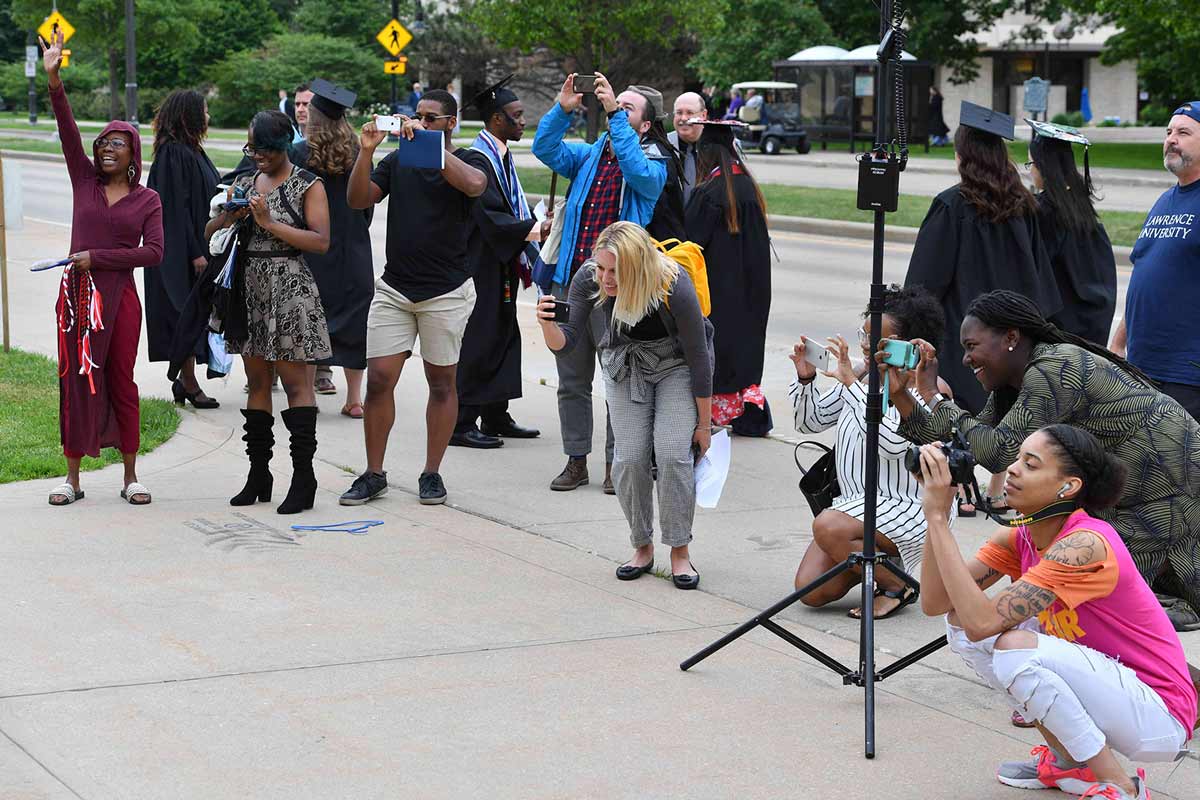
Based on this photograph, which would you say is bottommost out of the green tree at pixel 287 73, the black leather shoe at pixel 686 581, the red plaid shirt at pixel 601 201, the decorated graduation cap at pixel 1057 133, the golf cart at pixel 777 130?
the black leather shoe at pixel 686 581

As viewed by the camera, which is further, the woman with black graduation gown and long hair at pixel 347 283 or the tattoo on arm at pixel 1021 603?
the woman with black graduation gown and long hair at pixel 347 283

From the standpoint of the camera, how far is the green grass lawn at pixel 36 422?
7988 mm

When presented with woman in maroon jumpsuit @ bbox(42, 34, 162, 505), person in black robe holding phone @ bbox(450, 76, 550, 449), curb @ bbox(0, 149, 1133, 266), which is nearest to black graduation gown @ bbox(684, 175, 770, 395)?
person in black robe holding phone @ bbox(450, 76, 550, 449)

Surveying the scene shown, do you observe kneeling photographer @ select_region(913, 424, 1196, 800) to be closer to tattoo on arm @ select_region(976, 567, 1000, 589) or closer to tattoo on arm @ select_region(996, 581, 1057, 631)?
tattoo on arm @ select_region(996, 581, 1057, 631)

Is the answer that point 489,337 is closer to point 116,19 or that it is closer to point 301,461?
point 301,461

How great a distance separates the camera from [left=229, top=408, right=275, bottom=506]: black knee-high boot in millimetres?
7297

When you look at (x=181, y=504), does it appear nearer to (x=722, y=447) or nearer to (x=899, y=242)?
(x=722, y=447)

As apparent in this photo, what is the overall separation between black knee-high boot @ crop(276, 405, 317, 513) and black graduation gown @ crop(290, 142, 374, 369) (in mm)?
2108

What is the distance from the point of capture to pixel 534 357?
12.0m

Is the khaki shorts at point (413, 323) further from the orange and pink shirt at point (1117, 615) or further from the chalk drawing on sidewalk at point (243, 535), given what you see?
the orange and pink shirt at point (1117, 615)

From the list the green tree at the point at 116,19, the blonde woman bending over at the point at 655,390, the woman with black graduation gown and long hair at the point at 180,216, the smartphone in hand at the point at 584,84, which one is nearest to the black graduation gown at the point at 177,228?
the woman with black graduation gown and long hair at the point at 180,216

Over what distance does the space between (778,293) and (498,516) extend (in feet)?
28.6

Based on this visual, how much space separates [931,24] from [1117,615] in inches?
1748

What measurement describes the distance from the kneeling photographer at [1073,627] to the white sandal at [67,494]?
453cm
